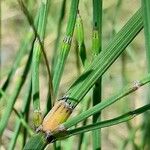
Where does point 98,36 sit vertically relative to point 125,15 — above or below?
below

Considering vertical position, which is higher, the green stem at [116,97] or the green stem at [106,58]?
the green stem at [106,58]

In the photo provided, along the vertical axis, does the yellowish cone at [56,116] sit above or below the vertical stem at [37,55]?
below

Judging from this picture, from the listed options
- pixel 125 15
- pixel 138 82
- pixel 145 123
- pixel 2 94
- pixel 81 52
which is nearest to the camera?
pixel 138 82

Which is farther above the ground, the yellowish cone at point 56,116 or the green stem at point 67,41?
the green stem at point 67,41

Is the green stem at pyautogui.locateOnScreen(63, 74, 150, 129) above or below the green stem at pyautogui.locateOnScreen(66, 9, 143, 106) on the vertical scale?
below

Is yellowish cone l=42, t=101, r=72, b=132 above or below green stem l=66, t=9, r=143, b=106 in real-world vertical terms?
below

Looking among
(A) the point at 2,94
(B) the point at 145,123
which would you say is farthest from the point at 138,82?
(B) the point at 145,123

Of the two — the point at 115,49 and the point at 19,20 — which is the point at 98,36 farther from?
the point at 19,20

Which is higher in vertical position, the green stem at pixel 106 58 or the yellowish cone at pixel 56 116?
the green stem at pixel 106 58
